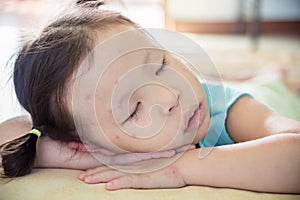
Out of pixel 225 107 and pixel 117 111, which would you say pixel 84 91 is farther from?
pixel 225 107

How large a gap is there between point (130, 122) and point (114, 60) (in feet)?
0.25

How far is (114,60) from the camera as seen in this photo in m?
0.57

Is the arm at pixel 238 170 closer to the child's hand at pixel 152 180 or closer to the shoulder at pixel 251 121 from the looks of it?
the child's hand at pixel 152 180

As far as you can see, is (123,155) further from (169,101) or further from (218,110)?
(218,110)

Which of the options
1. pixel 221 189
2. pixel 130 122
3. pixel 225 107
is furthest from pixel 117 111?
pixel 225 107

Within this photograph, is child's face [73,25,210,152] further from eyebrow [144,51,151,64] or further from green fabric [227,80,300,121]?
green fabric [227,80,300,121]

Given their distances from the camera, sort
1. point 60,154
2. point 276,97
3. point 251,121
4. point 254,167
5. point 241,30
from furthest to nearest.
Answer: point 241,30 → point 276,97 → point 251,121 → point 60,154 → point 254,167

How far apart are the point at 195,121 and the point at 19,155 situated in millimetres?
231

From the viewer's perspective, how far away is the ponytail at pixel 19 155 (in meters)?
0.61

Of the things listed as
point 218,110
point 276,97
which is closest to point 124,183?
point 218,110

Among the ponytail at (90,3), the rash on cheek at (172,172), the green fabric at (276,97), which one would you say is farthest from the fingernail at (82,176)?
the green fabric at (276,97)

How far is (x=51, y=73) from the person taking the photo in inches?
23.2

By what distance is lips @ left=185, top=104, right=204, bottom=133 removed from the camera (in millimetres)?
595

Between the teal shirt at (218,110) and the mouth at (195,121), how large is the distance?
7 cm
